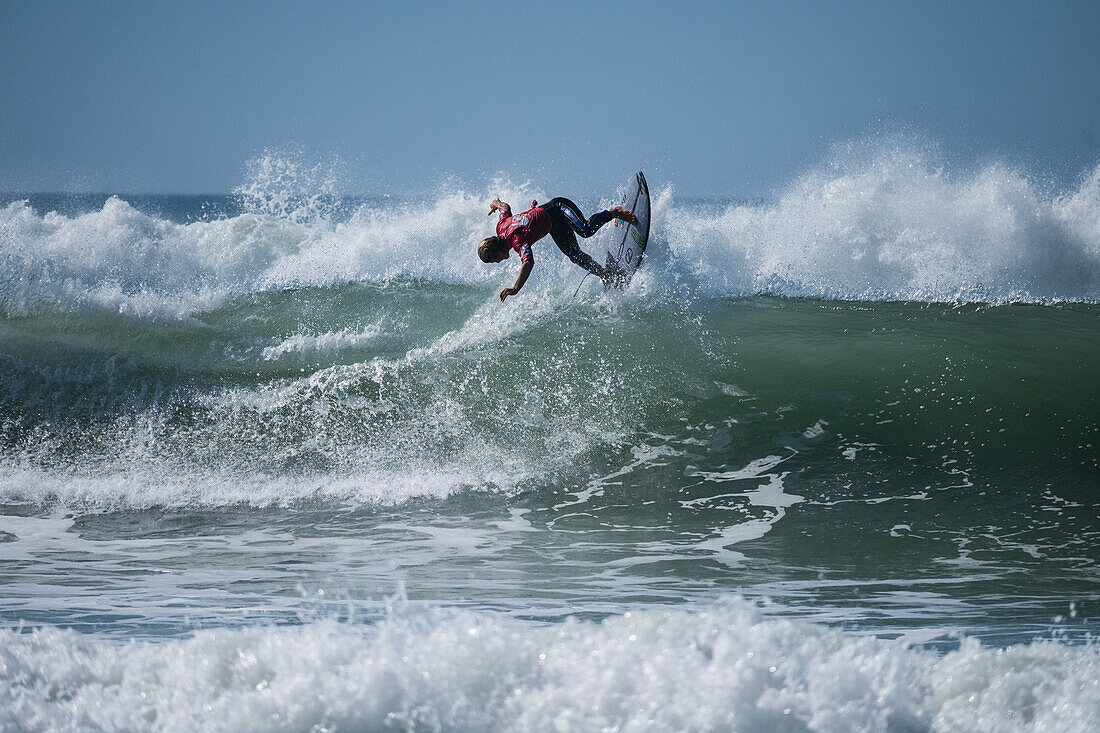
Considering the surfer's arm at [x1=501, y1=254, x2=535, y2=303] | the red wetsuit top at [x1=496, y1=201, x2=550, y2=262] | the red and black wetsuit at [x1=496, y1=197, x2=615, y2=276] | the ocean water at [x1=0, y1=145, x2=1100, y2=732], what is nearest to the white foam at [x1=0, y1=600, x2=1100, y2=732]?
the ocean water at [x1=0, y1=145, x2=1100, y2=732]

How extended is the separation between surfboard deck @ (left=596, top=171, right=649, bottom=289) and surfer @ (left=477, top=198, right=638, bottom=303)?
79 cm

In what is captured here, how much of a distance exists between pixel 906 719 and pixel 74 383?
6.83m

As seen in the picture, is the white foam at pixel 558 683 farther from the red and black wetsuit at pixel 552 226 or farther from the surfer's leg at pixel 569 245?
the surfer's leg at pixel 569 245

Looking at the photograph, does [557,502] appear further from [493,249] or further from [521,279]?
[493,249]

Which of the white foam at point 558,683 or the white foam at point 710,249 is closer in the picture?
the white foam at point 558,683

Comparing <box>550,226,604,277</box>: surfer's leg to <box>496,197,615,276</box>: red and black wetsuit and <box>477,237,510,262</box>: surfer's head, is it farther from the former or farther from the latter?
<box>477,237,510,262</box>: surfer's head

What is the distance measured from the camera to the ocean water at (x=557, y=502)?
7.13 feet

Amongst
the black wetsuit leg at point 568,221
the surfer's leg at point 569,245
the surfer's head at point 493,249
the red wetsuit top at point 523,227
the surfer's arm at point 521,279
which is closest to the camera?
the surfer's arm at point 521,279

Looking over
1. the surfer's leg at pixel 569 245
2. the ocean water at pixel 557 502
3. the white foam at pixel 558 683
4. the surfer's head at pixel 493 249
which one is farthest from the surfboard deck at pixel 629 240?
the white foam at pixel 558 683

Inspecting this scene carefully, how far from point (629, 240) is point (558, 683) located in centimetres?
654

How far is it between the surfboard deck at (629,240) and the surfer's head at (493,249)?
1935mm

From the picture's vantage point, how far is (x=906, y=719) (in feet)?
6.84

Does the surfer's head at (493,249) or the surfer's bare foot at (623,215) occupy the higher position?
the surfer's bare foot at (623,215)

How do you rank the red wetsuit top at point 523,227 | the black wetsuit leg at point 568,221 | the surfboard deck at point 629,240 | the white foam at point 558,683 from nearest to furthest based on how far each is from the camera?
1. the white foam at point 558,683
2. the red wetsuit top at point 523,227
3. the black wetsuit leg at point 568,221
4. the surfboard deck at point 629,240
